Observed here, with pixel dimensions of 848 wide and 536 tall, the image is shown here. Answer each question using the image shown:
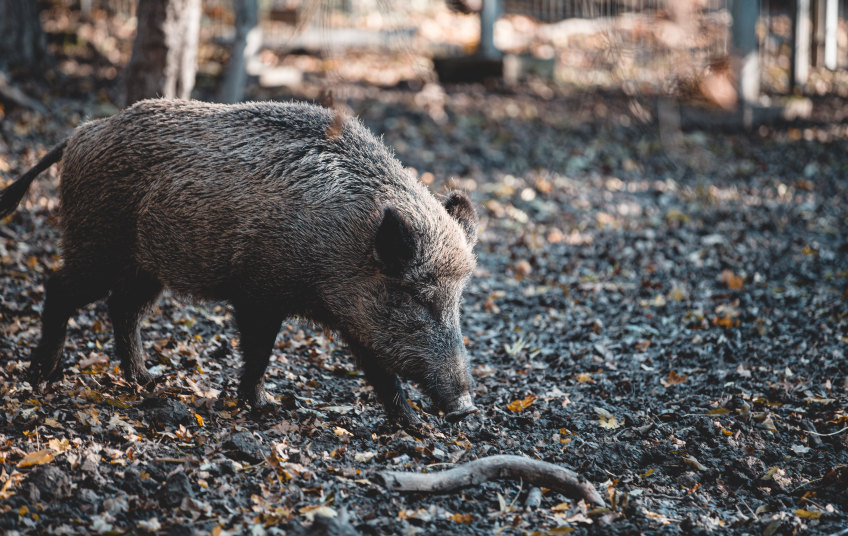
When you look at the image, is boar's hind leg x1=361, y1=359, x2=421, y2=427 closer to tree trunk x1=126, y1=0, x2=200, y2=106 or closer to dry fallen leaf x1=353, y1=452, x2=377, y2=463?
dry fallen leaf x1=353, y1=452, x2=377, y2=463

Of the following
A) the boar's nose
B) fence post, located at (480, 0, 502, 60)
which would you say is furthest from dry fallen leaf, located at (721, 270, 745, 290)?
fence post, located at (480, 0, 502, 60)

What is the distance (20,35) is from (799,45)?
12.6 m

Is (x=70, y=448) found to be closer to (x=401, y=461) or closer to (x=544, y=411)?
(x=401, y=461)

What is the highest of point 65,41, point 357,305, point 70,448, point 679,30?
point 65,41

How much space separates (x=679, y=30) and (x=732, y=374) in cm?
381

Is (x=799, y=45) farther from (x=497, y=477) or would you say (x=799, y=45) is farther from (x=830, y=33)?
(x=497, y=477)

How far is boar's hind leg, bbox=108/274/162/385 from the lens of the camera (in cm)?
451

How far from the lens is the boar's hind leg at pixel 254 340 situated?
13.5 ft

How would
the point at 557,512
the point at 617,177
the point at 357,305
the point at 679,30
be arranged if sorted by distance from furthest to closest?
the point at 617,177 → the point at 357,305 → the point at 557,512 → the point at 679,30

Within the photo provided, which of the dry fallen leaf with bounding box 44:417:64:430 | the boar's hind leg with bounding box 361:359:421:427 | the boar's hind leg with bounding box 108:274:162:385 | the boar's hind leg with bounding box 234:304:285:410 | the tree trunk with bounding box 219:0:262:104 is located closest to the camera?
the dry fallen leaf with bounding box 44:417:64:430

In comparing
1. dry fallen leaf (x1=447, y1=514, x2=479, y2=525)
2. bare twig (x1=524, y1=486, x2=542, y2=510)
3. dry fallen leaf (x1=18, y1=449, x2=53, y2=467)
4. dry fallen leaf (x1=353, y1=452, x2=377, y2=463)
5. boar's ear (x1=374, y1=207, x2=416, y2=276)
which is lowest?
bare twig (x1=524, y1=486, x2=542, y2=510)

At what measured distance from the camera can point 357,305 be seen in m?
4.12

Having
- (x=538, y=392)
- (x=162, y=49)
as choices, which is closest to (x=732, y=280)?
(x=538, y=392)

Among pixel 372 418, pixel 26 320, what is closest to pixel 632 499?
pixel 372 418
